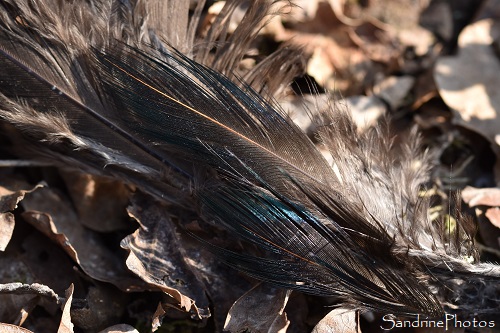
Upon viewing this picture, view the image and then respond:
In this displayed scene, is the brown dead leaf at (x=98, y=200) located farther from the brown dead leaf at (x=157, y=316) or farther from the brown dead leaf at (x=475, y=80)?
the brown dead leaf at (x=475, y=80)

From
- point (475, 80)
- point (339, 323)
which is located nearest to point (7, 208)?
point (339, 323)

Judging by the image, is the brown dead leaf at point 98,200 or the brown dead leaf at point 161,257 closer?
the brown dead leaf at point 161,257

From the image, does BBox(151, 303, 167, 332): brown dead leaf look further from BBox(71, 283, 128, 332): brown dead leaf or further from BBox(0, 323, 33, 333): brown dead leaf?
BBox(0, 323, 33, 333): brown dead leaf

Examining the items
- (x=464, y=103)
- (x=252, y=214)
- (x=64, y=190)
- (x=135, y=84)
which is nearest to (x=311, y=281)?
(x=252, y=214)

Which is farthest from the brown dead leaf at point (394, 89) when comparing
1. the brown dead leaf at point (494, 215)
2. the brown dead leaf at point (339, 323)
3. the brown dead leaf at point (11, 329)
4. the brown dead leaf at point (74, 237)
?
the brown dead leaf at point (11, 329)

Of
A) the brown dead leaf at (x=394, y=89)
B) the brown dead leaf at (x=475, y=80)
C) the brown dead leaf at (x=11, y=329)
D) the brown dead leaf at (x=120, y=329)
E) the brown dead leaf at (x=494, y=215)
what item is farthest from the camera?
the brown dead leaf at (x=394, y=89)

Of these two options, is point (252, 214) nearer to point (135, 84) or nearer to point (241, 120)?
point (241, 120)

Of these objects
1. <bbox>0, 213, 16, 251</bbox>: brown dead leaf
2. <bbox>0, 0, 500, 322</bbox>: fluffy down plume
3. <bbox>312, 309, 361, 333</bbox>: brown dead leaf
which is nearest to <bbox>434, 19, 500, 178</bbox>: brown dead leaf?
<bbox>0, 0, 500, 322</bbox>: fluffy down plume
